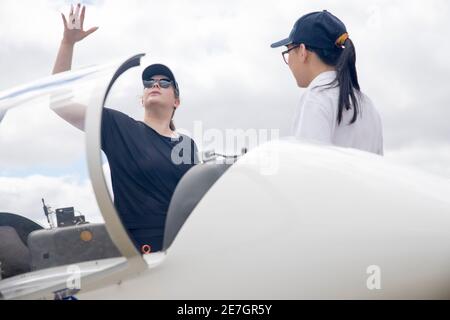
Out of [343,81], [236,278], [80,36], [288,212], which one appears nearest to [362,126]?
[343,81]

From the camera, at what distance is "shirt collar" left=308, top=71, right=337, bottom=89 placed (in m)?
3.20

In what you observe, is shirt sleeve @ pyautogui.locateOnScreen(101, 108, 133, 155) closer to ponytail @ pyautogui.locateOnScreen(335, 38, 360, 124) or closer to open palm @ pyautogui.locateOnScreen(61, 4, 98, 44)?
open palm @ pyautogui.locateOnScreen(61, 4, 98, 44)

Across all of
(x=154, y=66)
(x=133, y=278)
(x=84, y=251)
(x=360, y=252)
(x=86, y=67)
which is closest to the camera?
(x=360, y=252)

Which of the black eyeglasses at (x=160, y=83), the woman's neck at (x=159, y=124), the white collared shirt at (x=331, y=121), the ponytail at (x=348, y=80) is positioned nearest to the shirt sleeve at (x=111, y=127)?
the woman's neck at (x=159, y=124)

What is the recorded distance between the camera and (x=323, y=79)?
324 cm

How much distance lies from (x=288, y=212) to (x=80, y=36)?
2.15m

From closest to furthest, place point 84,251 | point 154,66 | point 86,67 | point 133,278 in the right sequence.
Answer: point 133,278
point 84,251
point 86,67
point 154,66

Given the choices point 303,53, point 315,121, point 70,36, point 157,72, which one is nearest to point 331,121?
point 315,121

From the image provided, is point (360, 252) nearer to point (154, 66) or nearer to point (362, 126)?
point (362, 126)

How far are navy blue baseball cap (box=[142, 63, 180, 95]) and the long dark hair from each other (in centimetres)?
100

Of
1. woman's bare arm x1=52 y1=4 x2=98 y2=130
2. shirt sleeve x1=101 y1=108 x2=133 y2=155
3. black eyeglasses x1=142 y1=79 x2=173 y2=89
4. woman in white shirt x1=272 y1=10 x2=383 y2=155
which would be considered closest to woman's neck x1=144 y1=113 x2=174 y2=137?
black eyeglasses x1=142 y1=79 x2=173 y2=89

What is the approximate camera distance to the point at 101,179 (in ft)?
8.14

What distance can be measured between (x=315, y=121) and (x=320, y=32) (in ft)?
2.15

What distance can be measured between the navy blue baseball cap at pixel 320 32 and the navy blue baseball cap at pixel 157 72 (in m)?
0.90
